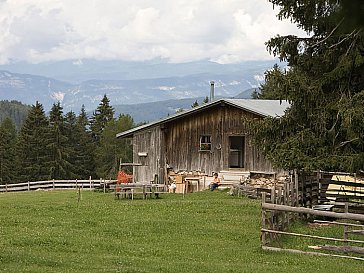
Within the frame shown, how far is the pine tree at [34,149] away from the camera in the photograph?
236 feet

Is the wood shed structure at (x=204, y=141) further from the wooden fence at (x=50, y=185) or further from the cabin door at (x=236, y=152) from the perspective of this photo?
the wooden fence at (x=50, y=185)

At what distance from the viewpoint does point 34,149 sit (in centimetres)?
7238

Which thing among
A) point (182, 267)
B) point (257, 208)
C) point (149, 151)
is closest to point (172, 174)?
point (149, 151)

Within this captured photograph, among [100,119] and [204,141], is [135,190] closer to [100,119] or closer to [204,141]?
[204,141]

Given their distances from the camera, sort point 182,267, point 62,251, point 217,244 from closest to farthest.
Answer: point 182,267, point 62,251, point 217,244

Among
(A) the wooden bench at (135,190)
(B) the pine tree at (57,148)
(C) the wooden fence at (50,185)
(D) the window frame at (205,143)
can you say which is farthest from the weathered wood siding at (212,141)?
(B) the pine tree at (57,148)

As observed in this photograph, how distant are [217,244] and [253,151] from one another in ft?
61.8

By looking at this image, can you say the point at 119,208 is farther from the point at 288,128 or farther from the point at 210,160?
the point at 210,160

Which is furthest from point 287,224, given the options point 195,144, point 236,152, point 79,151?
point 79,151

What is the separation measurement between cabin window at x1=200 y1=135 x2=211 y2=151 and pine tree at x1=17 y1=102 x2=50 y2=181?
3883 cm

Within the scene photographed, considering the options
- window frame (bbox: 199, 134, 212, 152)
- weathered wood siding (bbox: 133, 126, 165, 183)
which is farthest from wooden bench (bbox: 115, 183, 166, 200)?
weathered wood siding (bbox: 133, 126, 165, 183)

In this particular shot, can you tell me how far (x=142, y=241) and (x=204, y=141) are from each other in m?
19.8

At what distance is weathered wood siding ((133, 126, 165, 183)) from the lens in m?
37.4

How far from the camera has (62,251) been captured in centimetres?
1491
